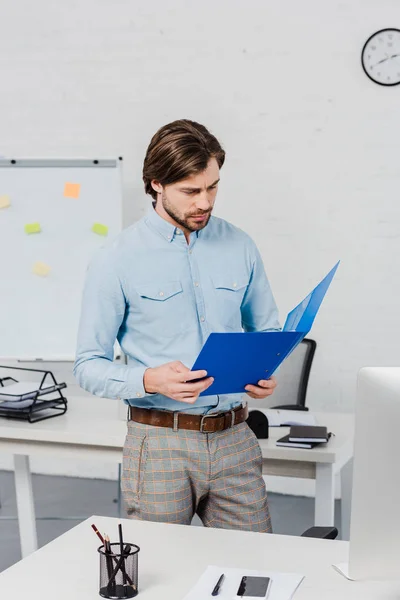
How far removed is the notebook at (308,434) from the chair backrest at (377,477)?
48.5 inches

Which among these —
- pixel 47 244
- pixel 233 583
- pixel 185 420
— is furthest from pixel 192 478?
pixel 47 244

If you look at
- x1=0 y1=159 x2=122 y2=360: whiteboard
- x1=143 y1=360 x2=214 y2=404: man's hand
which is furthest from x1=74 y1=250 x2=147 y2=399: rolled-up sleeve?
x1=0 y1=159 x2=122 y2=360: whiteboard

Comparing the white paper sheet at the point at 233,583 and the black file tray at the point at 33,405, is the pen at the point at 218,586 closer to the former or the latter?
the white paper sheet at the point at 233,583

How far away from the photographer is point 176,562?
161 centimetres

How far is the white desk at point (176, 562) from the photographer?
4.87 feet

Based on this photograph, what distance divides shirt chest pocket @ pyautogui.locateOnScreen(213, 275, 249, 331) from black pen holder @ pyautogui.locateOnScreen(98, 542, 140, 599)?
764mm

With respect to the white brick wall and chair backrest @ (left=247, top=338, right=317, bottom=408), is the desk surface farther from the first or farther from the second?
the white brick wall

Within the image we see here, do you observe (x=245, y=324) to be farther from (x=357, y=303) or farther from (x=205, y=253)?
(x=357, y=303)

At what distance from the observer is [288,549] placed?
168 cm

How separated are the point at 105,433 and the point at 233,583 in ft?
4.33

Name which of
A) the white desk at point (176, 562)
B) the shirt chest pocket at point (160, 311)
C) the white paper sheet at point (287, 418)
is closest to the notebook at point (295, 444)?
the white paper sheet at point (287, 418)

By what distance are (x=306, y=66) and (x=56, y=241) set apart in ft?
4.82

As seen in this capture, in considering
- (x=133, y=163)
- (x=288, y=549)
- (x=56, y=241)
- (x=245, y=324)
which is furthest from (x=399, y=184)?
(x=288, y=549)

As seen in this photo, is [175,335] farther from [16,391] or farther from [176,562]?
[16,391]
